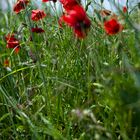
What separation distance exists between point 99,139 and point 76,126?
0.50 meters

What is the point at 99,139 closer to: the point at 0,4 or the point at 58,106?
the point at 58,106

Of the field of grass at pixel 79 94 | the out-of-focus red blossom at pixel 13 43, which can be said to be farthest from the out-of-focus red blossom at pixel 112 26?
the out-of-focus red blossom at pixel 13 43

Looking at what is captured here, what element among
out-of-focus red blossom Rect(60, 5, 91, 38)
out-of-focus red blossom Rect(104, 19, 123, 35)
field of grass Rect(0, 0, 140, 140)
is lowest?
field of grass Rect(0, 0, 140, 140)

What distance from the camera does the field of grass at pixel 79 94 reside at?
891 millimetres

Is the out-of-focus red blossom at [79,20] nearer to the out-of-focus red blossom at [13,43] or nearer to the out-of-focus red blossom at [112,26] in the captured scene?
the out-of-focus red blossom at [112,26]

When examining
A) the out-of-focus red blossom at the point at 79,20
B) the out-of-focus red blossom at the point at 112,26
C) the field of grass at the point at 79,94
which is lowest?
the field of grass at the point at 79,94

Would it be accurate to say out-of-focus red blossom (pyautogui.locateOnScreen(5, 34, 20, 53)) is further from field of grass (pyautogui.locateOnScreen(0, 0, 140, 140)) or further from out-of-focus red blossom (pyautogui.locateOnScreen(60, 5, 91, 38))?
out-of-focus red blossom (pyautogui.locateOnScreen(60, 5, 91, 38))

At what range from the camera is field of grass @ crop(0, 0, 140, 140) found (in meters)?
0.89

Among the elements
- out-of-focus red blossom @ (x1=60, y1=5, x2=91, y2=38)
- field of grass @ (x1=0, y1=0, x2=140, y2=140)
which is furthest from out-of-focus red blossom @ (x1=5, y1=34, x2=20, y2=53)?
out-of-focus red blossom @ (x1=60, y1=5, x2=91, y2=38)

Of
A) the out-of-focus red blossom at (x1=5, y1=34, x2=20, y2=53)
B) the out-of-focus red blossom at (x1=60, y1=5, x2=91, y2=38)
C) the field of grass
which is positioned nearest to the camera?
the field of grass

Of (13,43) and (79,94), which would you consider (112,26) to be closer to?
(79,94)

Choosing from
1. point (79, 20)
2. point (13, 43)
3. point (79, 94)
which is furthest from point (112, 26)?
point (13, 43)

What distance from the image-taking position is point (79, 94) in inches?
55.8

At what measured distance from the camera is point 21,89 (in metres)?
1.71
